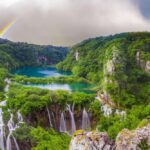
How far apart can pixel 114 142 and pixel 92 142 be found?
1.12m

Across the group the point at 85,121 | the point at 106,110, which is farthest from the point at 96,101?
the point at 85,121

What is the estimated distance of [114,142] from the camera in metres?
17.2

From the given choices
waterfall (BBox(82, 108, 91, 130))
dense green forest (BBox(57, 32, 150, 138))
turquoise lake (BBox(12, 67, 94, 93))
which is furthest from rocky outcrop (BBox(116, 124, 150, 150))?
turquoise lake (BBox(12, 67, 94, 93))

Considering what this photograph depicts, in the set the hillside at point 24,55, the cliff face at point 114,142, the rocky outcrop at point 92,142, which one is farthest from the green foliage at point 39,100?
the hillside at point 24,55

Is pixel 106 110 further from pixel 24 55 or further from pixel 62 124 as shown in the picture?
pixel 24 55

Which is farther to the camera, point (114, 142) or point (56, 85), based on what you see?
point (56, 85)

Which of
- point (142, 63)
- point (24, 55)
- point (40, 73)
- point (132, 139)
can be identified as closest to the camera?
point (132, 139)

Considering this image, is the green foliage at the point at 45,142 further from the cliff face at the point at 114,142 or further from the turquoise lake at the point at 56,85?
the turquoise lake at the point at 56,85

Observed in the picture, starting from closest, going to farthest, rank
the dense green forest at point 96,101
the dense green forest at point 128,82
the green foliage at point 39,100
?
the dense green forest at point 96,101, the dense green forest at point 128,82, the green foliage at point 39,100

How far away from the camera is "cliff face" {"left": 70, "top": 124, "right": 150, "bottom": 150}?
16036 millimetres

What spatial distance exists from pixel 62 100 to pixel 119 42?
117 feet

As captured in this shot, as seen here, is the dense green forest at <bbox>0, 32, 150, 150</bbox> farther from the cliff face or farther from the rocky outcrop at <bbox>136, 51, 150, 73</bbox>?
the cliff face

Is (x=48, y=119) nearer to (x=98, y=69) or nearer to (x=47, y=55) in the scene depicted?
(x=98, y=69)

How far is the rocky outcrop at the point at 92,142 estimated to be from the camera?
16750mm
